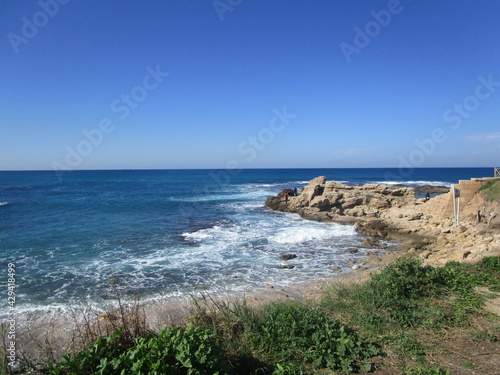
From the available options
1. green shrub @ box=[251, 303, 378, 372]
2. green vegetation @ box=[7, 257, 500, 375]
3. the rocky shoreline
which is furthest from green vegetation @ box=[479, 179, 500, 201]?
green shrub @ box=[251, 303, 378, 372]

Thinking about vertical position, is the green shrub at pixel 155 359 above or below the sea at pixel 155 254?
above

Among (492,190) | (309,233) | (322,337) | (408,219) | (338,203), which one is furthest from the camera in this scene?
(338,203)

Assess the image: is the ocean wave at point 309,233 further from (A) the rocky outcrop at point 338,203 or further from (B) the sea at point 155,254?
(A) the rocky outcrop at point 338,203

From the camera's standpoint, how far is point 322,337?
15.4ft

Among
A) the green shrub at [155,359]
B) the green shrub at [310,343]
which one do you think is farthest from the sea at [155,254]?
the green shrub at [310,343]

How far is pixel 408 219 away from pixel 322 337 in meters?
18.6

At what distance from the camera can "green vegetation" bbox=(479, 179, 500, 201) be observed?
54.5 feet

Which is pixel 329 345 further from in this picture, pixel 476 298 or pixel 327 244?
pixel 327 244

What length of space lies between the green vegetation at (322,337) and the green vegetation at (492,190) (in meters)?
13.0

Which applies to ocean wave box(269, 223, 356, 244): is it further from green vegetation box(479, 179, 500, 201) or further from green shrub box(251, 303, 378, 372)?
green shrub box(251, 303, 378, 372)

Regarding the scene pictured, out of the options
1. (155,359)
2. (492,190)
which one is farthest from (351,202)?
(155,359)

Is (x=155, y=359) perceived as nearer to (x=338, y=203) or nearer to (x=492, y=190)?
(x=492, y=190)

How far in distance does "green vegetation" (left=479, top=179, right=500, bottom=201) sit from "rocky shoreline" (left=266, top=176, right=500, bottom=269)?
38cm

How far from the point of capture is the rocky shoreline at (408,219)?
1278 cm
